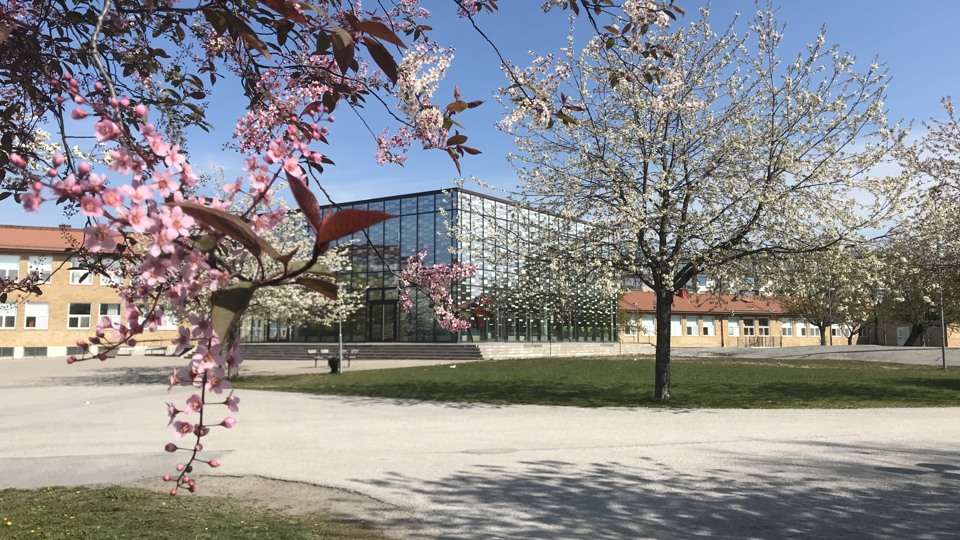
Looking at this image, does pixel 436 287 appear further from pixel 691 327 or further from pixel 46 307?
pixel 691 327

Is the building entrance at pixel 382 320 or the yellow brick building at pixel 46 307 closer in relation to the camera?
the building entrance at pixel 382 320

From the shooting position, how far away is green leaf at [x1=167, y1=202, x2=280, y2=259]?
135 centimetres

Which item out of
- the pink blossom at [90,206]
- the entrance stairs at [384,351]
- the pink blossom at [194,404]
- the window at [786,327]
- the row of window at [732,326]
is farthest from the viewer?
the window at [786,327]

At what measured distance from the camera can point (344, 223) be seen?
138 centimetres

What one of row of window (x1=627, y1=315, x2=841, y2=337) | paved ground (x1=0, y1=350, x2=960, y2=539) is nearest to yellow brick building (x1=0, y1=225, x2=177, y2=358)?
paved ground (x1=0, y1=350, x2=960, y2=539)

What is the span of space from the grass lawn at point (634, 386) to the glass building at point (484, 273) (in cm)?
217

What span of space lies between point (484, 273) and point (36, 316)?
1259 inches

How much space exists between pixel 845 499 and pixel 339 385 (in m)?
17.1

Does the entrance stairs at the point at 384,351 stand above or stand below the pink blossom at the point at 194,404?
below

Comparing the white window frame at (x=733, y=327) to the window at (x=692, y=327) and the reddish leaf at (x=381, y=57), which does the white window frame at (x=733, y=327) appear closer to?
the window at (x=692, y=327)

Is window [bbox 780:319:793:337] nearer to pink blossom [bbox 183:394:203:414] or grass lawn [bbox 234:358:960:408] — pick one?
grass lawn [bbox 234:358:960:408]

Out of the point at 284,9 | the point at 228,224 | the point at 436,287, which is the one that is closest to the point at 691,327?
the point at 436,287

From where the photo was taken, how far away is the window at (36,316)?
148ft

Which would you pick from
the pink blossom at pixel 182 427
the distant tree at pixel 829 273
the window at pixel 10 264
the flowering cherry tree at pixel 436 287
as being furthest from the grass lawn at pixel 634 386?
the window at pixel 10 264
